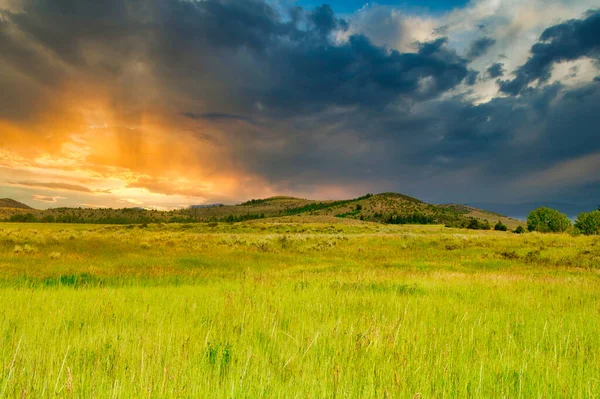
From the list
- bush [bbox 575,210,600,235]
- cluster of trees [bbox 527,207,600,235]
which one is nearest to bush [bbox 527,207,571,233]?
cluster of trees [bbox 527,207,600,235]

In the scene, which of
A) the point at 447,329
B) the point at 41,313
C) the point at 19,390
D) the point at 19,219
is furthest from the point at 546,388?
the point at 19,219

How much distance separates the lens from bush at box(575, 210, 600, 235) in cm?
9669

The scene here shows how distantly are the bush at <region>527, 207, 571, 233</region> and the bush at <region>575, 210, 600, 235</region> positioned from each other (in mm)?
2880

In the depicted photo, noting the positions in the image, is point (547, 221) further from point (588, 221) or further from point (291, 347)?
point (291, 347)

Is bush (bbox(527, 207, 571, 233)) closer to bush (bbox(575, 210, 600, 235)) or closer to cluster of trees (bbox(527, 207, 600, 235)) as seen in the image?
cluster of trees (bbox(527, 207, 600, 235))

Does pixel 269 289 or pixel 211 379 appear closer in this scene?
pixel 211 379

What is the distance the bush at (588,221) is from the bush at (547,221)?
288cm

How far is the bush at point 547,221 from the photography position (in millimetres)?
A: 103562

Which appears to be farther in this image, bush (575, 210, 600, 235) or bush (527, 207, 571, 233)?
bush (527, 207, 571, 233)

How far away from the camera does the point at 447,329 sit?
5422mm

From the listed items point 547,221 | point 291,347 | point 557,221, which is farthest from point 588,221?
point 291,347

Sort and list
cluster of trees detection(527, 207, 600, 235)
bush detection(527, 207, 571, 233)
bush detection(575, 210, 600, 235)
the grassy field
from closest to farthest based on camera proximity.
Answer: the grassy field
bush detection(575, 210, 600, 235)
cluster of trees detection(527, 207, 600, 235)
bush detection(527, 207, 571, 233)

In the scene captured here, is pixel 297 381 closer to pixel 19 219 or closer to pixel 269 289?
pixel 269 289

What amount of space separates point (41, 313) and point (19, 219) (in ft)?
552
